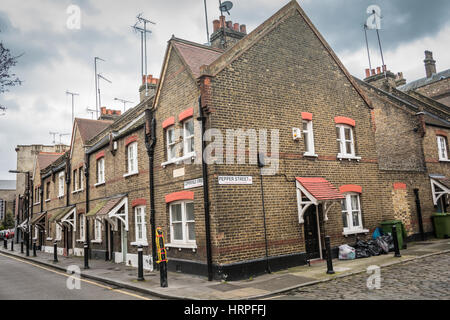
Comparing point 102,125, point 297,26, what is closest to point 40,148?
point 102,125

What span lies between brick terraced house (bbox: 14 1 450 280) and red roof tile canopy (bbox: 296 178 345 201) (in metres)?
0.06

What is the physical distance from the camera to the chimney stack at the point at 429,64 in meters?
39.9

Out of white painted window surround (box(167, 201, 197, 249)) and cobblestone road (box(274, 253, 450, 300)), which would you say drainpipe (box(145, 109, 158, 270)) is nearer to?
white painted window surround (box(167, 201, 197, 249))

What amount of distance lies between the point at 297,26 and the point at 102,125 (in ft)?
54.2

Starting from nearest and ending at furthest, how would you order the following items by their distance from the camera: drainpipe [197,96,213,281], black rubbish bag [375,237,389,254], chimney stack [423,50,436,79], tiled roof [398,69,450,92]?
drainpipe [197,96,213,281] < black rubbish bag [375,237,389,254] < tiled roof [398,69,450,92] < chimney stack [423,50,436,79]

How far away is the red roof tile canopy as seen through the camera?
488 inches

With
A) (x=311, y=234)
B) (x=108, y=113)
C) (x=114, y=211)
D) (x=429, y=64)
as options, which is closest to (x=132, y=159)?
(x=114, y=211)

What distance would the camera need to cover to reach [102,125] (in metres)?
25.6

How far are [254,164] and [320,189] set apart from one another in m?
2.74

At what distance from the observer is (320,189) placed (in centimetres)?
1286

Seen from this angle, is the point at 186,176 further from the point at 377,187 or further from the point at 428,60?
the point at 428,60

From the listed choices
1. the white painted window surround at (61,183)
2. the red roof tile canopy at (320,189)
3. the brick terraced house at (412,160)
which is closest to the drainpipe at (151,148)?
the red roof tile canopy at (320,189)

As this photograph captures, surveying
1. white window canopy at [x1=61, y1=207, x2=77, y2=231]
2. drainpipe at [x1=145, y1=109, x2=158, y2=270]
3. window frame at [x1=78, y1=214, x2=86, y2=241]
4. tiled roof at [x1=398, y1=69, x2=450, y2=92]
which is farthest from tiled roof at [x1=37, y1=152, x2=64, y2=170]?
tiled roof at [x1=398, y1=69, x2=450, y2=92]

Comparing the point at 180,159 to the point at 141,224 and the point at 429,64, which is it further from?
the point at 429,64
